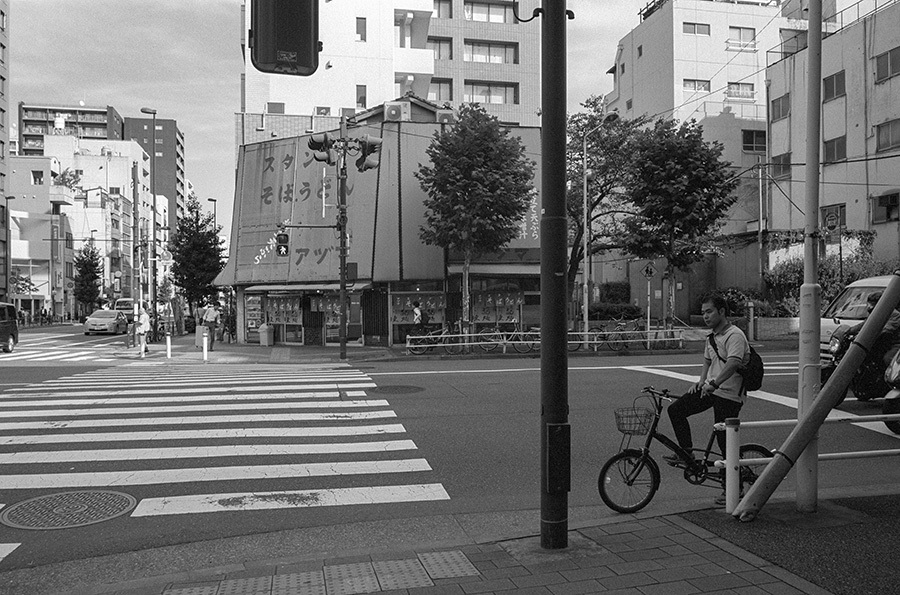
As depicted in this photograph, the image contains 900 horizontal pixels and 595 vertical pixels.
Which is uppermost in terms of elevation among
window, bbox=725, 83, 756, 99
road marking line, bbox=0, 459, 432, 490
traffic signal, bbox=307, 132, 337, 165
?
window, bbox=725, 83, 756, 99

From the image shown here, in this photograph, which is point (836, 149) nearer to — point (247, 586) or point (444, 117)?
point (444, 117)

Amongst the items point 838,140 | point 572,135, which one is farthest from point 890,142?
point 572,135

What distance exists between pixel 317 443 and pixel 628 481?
4483mm

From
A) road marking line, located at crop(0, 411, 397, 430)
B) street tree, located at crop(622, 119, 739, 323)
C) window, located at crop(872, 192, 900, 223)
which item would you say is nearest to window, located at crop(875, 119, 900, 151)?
window, located at crop(872, 192, 900, 223)

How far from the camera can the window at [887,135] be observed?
96.8 feet

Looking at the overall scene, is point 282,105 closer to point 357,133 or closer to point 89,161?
point 357,133

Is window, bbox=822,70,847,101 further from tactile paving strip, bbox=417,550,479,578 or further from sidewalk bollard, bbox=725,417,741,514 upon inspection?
tactile paving strip, bbox=417,550,479,578

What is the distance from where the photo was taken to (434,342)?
2488 cm

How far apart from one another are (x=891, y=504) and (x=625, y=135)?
95.7ft

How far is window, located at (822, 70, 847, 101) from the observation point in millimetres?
32219

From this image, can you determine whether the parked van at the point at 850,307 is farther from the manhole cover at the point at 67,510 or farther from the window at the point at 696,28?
the window at the point at 696,28

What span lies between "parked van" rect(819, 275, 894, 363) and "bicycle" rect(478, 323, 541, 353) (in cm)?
1017

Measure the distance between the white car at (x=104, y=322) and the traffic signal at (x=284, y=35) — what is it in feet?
140

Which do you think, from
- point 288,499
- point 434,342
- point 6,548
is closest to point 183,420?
point 288,499
